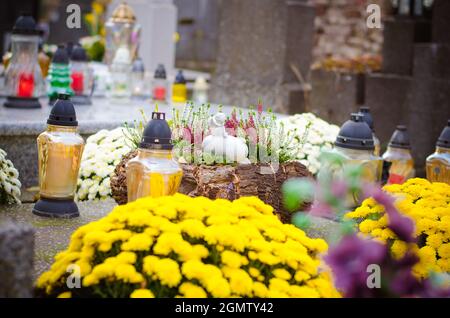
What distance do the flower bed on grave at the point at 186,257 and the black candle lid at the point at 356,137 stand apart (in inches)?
66.0

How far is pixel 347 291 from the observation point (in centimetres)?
250

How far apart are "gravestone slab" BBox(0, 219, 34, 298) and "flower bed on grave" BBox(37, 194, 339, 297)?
0.23 meters

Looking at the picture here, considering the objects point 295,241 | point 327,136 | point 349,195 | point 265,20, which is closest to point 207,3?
point 265,20

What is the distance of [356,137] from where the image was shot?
4.62 m

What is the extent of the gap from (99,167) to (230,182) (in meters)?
1.28

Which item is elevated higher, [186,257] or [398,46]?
[398,46]

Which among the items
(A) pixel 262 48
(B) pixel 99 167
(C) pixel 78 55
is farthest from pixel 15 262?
(A) pixel 262 48

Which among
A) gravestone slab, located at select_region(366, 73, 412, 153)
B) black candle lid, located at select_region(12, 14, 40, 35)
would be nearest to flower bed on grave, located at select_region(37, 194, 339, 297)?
black candle lid, located at select_region(12, 14, 40, 35)

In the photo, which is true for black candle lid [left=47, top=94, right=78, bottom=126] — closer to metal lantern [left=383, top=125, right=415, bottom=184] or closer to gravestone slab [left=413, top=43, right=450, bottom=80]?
metal lantern [left=383, top=125, right=415, bottom=184]

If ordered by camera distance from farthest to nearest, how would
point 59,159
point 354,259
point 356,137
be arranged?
point 356,137
point 59,159
point 354,259

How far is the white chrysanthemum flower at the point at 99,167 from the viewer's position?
16.3 ft

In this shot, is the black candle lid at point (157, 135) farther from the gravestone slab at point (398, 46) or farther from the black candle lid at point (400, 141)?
the gravestone slab at point (398, 46)

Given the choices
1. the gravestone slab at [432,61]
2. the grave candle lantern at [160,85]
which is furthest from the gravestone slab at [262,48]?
the grave candle lantern at [160,85]

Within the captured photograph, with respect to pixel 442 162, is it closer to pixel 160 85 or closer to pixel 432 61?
pixel 160 85
